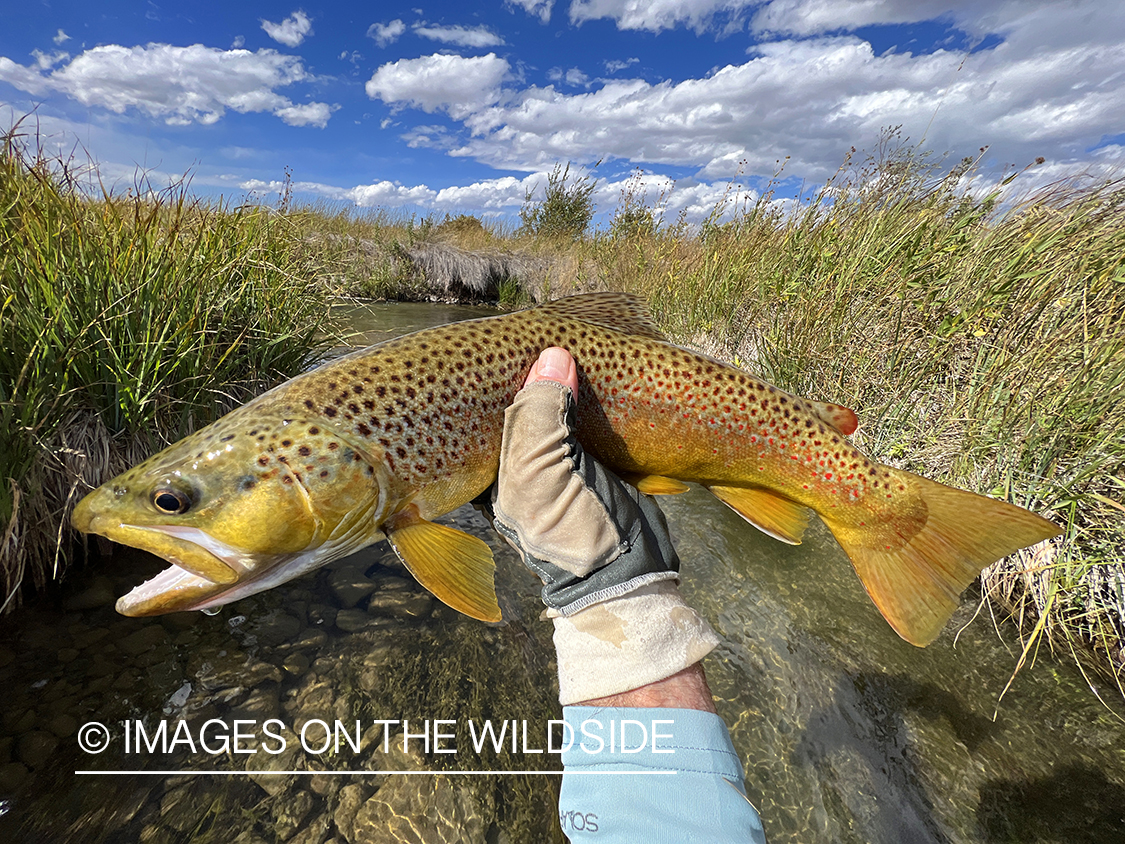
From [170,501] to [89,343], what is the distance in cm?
208

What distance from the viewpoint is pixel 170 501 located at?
173cm

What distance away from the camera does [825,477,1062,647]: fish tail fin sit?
84.0 inches

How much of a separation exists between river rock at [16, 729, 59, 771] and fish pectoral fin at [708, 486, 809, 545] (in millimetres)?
3247

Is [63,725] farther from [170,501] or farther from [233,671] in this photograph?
[170,501]

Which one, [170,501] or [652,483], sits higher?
[170,501]

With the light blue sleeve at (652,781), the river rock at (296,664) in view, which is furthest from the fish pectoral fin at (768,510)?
the river rock at (296,664)

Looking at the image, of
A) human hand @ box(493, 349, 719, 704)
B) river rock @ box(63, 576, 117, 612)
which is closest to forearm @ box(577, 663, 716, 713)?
human hand @ box(493, 349, 719, 704)

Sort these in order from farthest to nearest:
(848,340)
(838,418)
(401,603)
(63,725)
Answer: (848,340) < (401,603) < (838,418) < (63,725)

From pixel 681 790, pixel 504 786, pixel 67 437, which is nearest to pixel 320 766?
pixel 504 786

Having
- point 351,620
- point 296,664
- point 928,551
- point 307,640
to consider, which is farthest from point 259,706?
point 928,551

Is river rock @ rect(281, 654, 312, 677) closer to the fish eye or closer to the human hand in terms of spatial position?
the fish eye

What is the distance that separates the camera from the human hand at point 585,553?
168cm

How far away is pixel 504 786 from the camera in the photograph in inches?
95.2

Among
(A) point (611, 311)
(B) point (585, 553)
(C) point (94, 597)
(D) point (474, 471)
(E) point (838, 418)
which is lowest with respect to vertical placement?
(C) point (94, 597)
